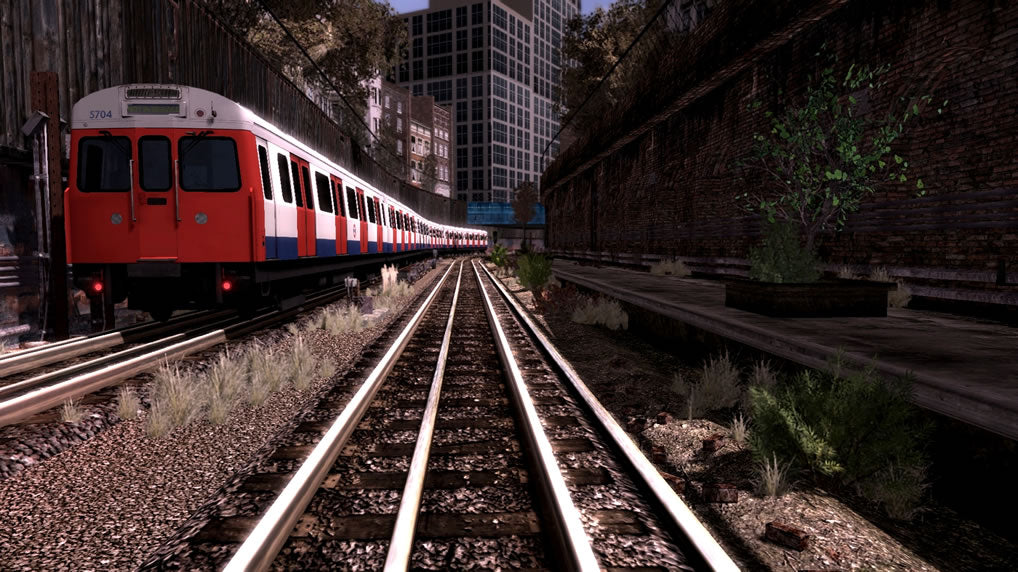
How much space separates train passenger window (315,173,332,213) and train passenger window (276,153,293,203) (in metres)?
1.77

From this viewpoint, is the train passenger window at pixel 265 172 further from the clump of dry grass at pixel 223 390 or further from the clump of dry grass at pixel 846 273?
the clump of dry grass at pixel 846 273

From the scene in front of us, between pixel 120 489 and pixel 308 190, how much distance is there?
8.33 m

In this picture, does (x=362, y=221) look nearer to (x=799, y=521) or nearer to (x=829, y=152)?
(x=829, y=152)

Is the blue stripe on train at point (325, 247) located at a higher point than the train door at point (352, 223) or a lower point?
lower

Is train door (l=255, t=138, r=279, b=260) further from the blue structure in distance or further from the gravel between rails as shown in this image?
the blue structure in distance

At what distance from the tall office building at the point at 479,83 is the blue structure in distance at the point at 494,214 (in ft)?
153

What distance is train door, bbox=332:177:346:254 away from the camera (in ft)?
43.1

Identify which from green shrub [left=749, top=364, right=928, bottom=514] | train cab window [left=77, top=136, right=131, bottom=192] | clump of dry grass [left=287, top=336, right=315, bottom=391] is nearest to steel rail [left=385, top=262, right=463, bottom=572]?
clump of dry grass [left=287, top=336, right=315, bottom=391]

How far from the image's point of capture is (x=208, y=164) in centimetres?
793

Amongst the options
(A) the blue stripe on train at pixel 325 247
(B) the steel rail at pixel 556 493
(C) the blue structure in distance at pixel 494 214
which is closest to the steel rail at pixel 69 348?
(A) the blue stripe on train at pixel 325 247

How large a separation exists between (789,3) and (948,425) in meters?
9.38

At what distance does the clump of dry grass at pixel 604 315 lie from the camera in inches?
390

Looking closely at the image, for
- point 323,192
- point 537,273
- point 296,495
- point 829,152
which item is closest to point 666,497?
point 296,495

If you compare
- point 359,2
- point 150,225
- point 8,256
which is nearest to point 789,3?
point 150,225
